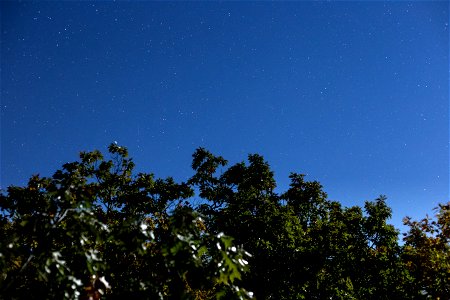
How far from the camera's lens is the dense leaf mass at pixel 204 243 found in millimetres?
4660

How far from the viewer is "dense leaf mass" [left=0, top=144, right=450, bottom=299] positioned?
466cm

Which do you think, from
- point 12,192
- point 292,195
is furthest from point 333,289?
point 12,192

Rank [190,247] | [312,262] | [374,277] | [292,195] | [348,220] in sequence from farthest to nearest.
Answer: [292,195] < [348,220] < [374,277] < [312,262] < [190,247]

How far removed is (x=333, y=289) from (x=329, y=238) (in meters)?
3.36

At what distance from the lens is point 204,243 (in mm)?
5023

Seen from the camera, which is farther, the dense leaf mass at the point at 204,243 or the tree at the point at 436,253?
the tree at the point at 436,253

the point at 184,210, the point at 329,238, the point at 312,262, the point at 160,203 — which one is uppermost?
the point at 160,203

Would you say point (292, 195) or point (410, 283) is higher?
point (292, 195)

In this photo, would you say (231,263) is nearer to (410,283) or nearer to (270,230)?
(270,230)

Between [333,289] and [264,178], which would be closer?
[333,289]

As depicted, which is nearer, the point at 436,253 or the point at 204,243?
the point at 204,243

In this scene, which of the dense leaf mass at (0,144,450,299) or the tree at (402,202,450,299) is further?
the tree at (402,202,450,299)

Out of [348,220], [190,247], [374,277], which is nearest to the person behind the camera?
[190,247]

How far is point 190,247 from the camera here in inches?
180
